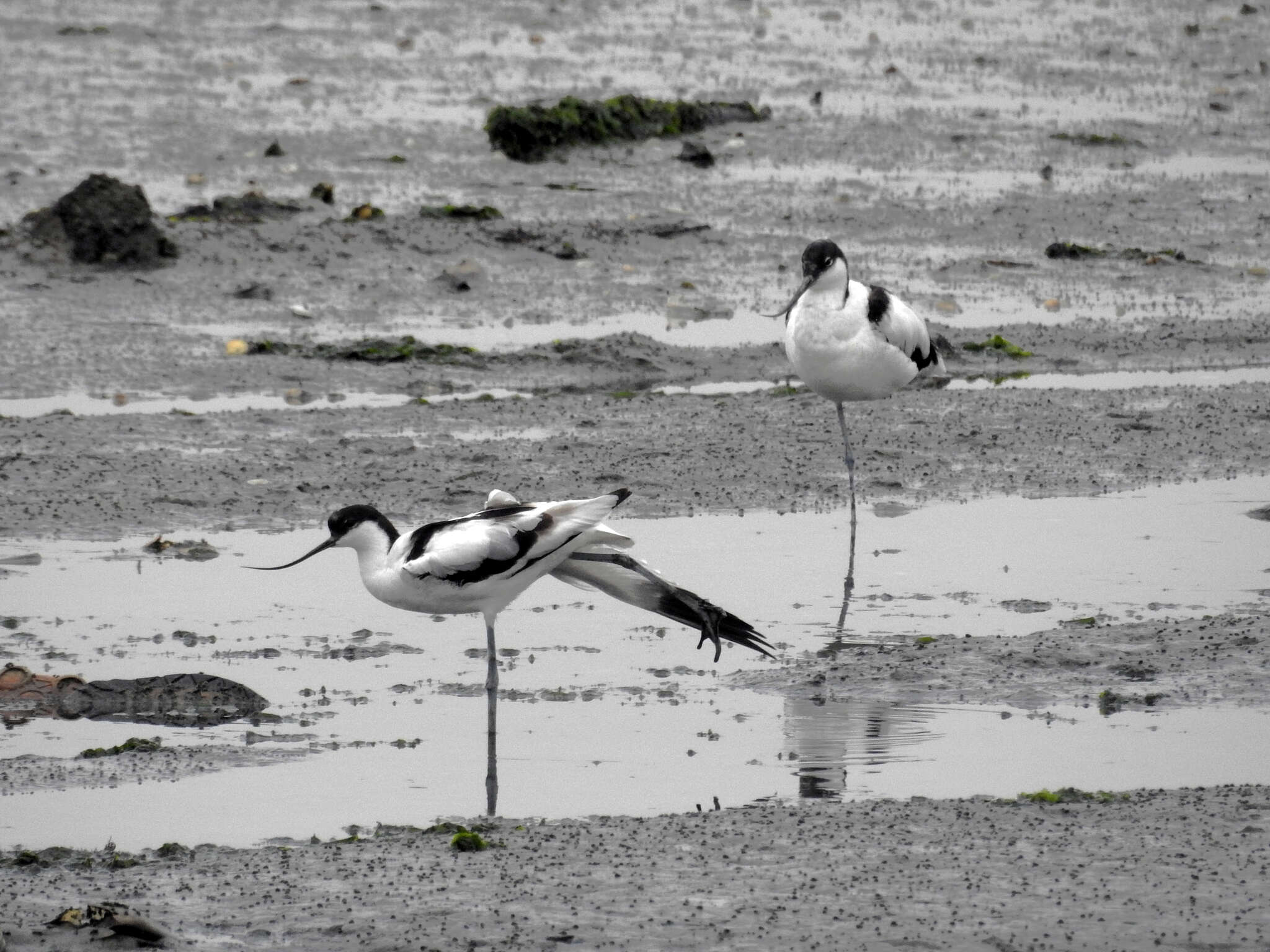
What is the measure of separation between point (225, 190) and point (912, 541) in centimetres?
826

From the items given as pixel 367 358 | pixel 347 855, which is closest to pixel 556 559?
pixel 347 855

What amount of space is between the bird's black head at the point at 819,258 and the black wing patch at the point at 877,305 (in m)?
0.25

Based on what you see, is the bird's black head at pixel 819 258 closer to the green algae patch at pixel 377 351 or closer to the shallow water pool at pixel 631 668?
Result: the shallow water pool at pixel 631 668

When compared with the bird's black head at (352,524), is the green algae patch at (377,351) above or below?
above

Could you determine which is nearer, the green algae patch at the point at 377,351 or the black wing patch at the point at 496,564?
the black wing patch at the point at 496,564

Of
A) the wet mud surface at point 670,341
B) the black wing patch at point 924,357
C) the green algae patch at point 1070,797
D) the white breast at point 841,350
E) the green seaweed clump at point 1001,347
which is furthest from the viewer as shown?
the green seaweed clump at point 1001,347

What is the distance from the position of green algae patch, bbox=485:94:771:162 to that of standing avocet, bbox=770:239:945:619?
23.0 feet

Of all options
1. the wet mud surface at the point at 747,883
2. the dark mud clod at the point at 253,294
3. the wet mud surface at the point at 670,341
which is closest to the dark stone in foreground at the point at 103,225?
the wet mud surface at the point at 670,341

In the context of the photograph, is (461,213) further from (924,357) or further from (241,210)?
(924,357)

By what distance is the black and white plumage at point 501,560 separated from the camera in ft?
20.3

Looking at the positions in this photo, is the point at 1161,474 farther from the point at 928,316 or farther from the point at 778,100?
the point at 778,100

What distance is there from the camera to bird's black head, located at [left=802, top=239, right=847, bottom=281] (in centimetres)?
910

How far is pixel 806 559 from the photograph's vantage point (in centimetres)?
794

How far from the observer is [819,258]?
9.13 meters
